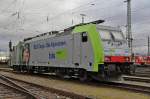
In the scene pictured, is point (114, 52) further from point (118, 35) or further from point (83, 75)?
point (83, 75)

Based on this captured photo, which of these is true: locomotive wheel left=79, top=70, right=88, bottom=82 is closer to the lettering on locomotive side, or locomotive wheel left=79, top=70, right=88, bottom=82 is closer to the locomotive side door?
the locomotive side door

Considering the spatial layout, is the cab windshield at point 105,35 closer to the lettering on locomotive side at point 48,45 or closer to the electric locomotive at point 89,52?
the electric locomotive at point 89,52

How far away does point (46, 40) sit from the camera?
2292cm

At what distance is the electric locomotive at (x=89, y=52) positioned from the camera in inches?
655

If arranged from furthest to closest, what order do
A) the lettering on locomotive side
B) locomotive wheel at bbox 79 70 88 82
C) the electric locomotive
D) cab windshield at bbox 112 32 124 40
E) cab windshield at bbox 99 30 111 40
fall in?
the lettering on locomotive side → cab windshield at bbox 112 32 124 40 → locomotive wheel at bbox 79 70 88 82 → cab windshield at bbox 99 30 111 40 → the electric locomotive

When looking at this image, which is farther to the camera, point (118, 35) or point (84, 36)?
point (118, 35)

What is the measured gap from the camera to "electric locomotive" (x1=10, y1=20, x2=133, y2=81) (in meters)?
16.6

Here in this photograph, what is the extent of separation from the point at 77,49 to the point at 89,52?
1.40 meters

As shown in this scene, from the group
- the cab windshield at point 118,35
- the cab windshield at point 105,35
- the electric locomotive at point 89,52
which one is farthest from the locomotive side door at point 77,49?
the cab windshield at point 118,35

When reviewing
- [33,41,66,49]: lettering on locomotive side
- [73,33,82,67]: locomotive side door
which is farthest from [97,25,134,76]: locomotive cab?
[33,41,66,49]: lettering on locomotive side

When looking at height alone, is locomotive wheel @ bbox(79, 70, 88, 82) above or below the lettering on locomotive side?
below

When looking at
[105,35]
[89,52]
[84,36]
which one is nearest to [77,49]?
[84,36]

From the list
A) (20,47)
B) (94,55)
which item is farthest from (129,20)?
(94,55)

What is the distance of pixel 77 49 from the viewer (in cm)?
1822
